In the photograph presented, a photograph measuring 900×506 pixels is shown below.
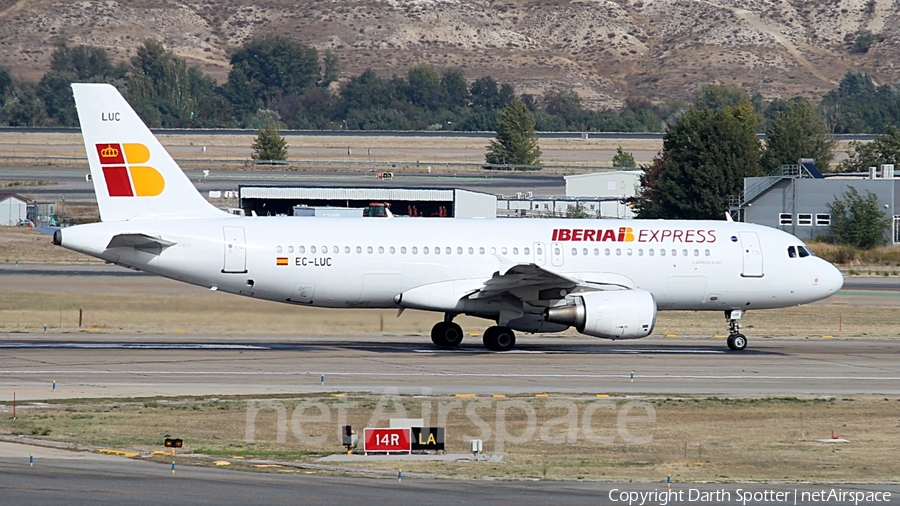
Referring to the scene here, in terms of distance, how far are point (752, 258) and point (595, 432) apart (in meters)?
15.1

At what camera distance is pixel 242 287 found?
31562mm

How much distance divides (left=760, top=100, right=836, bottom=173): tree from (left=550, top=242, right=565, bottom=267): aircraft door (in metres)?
63.1

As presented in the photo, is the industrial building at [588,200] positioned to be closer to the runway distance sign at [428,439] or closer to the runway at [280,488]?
the runway distance sign at [428,439]

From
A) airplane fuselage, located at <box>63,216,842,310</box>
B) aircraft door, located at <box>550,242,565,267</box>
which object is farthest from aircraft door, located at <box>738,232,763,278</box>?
aircraft door, located at <box>550,242,565,267</box>

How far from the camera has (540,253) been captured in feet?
109

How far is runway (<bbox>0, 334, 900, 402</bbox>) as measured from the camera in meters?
25.8

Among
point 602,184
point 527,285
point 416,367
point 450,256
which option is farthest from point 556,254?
point 602,184

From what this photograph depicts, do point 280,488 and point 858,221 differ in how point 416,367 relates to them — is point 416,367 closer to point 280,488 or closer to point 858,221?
point 280,488

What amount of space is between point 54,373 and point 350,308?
8.86 metres

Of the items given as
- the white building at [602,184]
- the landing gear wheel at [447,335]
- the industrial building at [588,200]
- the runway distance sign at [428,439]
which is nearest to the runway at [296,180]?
the white building at [602,184]

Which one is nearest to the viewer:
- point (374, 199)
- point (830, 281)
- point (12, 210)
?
point (830, 281)

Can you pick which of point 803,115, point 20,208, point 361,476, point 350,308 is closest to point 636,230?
point 350,308

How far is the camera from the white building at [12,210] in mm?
79375

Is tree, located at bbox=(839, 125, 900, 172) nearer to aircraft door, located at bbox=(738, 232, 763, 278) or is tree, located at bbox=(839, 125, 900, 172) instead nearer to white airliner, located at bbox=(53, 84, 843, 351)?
aircraft door, located at bbox=(738, 232, 763, 278)
